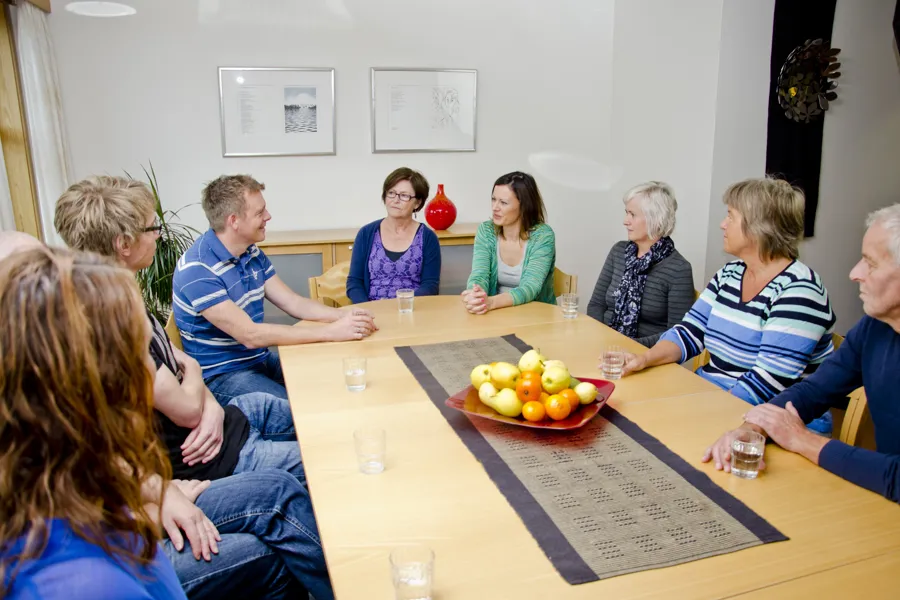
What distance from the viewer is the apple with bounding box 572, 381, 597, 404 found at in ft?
5.52

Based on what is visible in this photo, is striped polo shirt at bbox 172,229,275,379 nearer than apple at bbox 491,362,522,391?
No

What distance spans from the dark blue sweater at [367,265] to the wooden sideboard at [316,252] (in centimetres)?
72

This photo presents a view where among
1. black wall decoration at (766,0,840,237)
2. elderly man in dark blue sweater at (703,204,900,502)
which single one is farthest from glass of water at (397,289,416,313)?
black wall decoration at (766,0,840,237)

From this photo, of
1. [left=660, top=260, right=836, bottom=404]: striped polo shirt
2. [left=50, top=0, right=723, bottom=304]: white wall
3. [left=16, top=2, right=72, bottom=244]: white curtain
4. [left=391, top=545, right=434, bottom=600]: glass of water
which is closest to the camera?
[left=391, top=545, right=434, bottom=600]: glass of water

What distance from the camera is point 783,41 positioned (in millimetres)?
3865

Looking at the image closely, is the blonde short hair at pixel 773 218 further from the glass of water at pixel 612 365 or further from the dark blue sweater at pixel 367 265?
the dark blue sweater at pixel 367 265

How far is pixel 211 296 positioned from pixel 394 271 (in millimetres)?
1235

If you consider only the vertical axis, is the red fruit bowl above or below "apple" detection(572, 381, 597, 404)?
below

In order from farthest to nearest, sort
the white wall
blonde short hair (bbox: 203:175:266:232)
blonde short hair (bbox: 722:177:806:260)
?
1. the white wall
2. blonde short hair (bbox: 203:175:266:232)
3. blonde short hair (bbox: 722:177:806:260)

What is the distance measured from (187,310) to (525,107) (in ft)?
10.3

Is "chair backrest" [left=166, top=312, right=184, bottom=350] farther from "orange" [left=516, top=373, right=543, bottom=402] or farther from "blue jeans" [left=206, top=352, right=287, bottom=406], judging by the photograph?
"orange" [left=516, top=373, right=543, bottom=402]

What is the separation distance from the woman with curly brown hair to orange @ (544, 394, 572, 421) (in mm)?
975

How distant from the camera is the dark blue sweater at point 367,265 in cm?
348

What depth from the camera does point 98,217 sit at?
6.02ft
